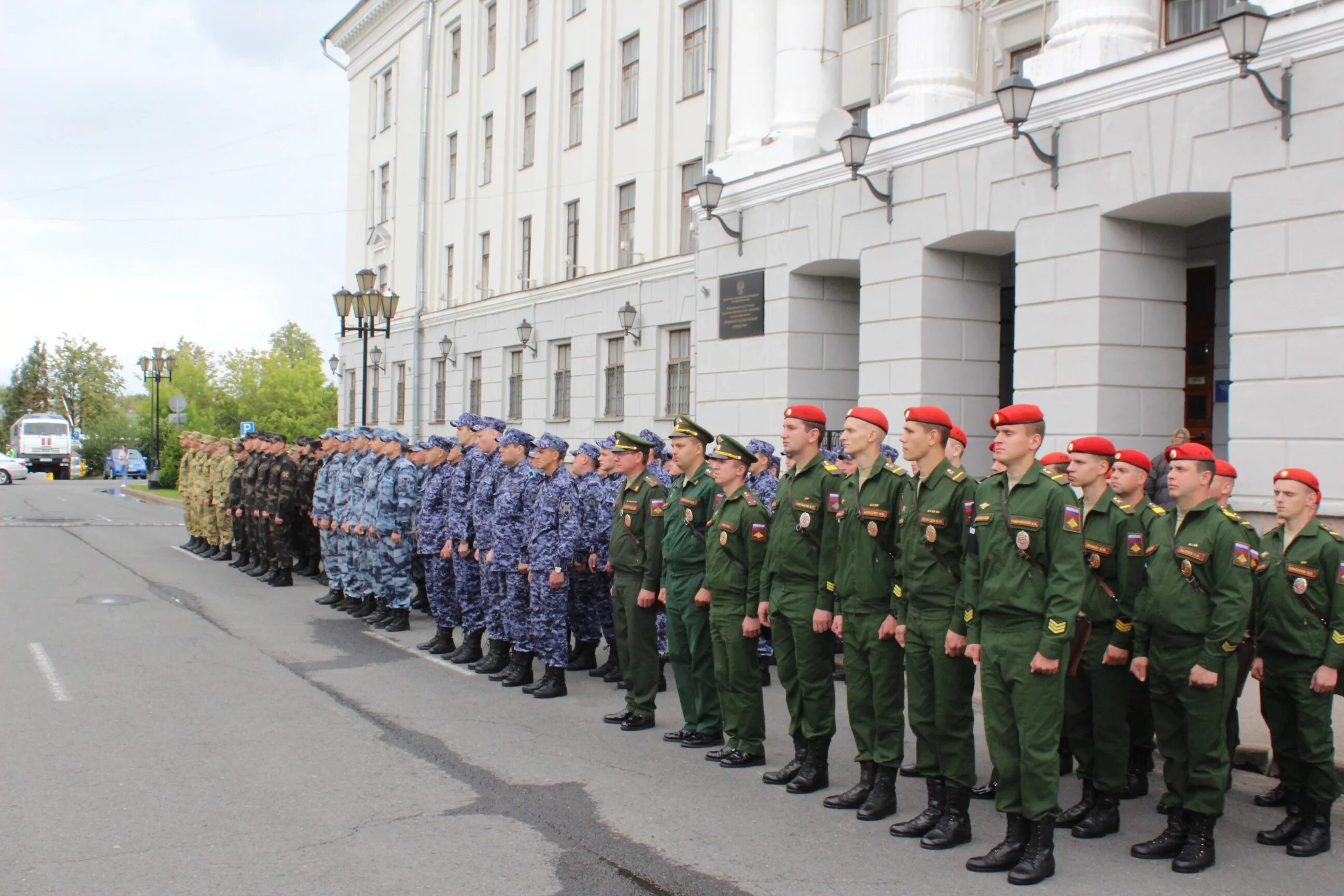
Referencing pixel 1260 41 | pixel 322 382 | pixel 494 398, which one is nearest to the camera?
pixel 1260 41

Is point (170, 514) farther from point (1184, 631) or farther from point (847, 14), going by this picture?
point (1184, 631)

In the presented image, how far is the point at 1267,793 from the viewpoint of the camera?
21.5 ft

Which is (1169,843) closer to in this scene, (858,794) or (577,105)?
(858,794)

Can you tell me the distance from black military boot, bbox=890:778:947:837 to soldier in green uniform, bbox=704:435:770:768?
1418 millimetres

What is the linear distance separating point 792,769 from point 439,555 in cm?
557

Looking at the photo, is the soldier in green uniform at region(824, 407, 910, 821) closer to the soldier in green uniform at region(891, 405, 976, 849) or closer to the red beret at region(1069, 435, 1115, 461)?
the soldier in green uniform at region(891, 405, 976, 849)

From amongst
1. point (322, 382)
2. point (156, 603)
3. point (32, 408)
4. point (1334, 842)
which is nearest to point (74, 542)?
point (156, 603)

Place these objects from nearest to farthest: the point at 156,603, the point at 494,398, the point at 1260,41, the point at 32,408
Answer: the point at 1260,41
the point at 156,603
the point at 494,398
the point at 32,408

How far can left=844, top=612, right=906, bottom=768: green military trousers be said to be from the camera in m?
6.15

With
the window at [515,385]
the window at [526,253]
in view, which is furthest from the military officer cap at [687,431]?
the window at [526,253]

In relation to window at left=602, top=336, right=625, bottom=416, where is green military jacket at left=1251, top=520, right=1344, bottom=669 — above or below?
below

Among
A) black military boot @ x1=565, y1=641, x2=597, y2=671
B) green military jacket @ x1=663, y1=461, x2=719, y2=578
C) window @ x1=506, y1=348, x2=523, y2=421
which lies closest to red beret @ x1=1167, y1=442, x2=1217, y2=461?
green military jacket @ x1=663, y1=461, x2=719, y2=578

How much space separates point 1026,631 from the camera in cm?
538

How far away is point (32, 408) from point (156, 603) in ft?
347
